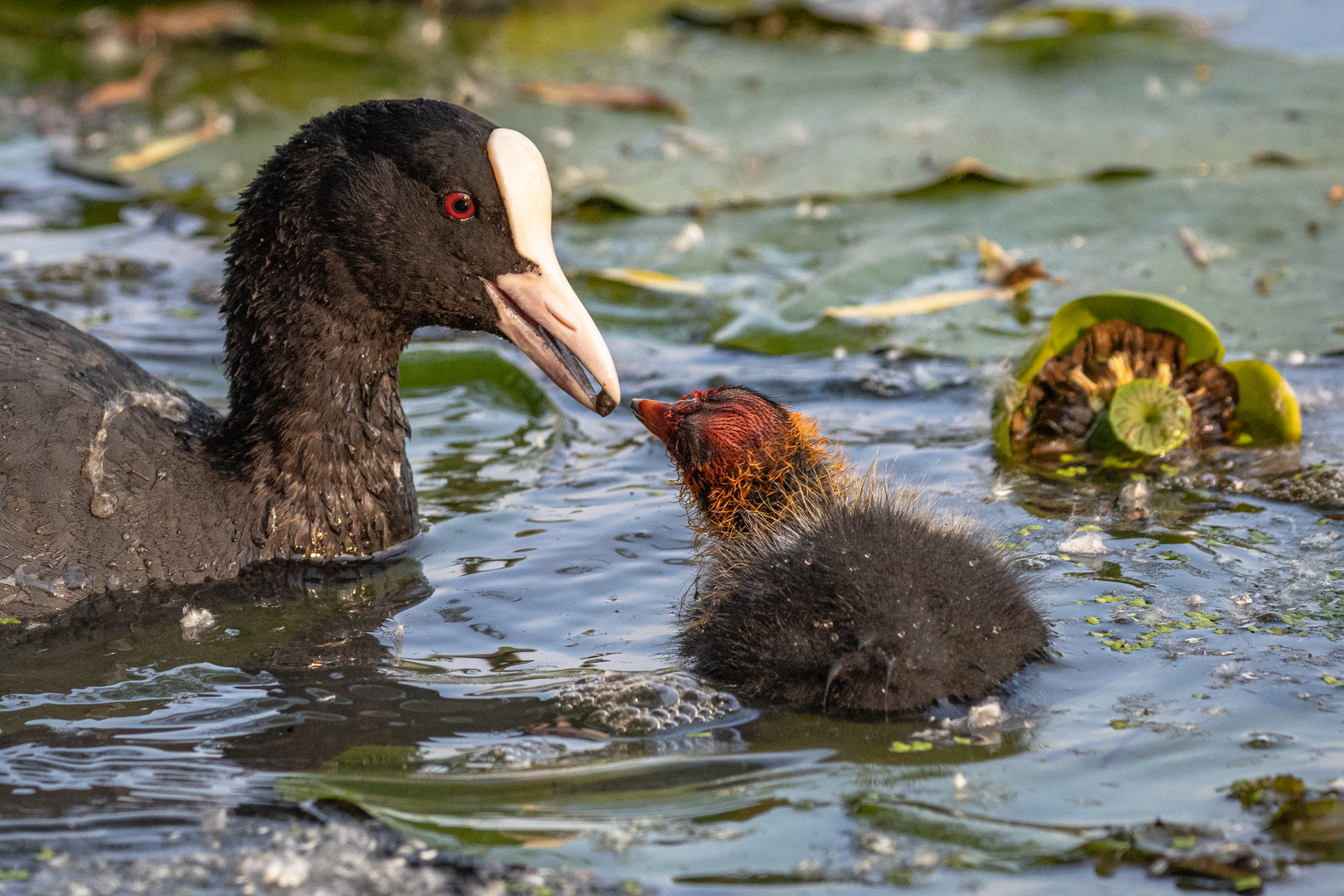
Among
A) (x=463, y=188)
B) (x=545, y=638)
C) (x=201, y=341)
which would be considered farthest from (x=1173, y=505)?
(x=201, y=341)

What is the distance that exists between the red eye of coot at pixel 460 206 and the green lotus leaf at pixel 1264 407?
2191 mm

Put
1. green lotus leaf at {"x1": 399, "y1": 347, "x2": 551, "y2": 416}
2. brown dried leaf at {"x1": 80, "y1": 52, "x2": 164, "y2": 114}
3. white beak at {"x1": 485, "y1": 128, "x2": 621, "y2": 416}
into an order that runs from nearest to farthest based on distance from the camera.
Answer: white beak at {"x1": 485, "y1": 128, "x2": 621, "y2": 416} < green lotus leaf at {"x1": 399, "y1": 347, "x2": 551, "y2": 416} < brown dried leaf at {"x1": 80, "y1": 52, "x2": 164, "y2": 114}

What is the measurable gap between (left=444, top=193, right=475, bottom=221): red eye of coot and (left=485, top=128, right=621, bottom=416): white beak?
9 cm

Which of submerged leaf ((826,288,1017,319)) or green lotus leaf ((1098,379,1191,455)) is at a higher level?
submerged leaf ((826,288,1017,319))

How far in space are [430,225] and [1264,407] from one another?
236 centimetres

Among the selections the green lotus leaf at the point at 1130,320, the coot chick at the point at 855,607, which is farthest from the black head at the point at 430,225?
the green lotus leaf at the point at 1130,320

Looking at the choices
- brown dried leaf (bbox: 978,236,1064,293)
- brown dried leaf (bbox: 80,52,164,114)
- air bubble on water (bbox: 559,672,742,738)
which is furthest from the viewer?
brown dried leaf (bbox: 80,52,164,114)

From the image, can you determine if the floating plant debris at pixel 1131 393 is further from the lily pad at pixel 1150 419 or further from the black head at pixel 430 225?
the black head at pixel 430 225

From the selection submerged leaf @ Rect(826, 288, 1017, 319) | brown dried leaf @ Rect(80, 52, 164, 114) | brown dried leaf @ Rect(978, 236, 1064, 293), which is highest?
brown dried leaf @ Rect(80, 52, 164, 114)

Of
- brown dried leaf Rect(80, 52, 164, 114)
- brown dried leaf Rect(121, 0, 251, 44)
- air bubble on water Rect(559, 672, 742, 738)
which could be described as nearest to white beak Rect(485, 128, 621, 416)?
air bubble on water Rect(559, 672, 742, 738)

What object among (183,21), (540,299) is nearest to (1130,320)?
(540,299)

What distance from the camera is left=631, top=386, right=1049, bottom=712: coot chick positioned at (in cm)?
297

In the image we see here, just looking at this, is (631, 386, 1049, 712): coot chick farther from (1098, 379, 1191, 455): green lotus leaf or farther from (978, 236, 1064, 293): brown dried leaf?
(978, 236, 1064, 293): brown dried leaf

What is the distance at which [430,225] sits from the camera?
3662mm
